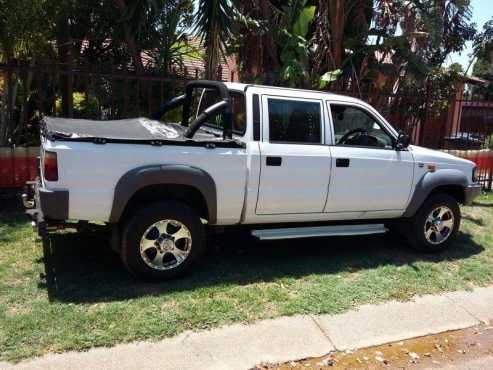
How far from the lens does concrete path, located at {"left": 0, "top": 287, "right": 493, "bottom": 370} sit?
333 cm

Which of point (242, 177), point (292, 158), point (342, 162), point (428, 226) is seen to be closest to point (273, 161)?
point (292, 158)

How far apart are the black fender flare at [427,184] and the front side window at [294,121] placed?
1430 mm

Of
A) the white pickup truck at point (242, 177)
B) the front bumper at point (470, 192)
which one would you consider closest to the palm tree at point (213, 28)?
the white pickup truck at point (242, 177)

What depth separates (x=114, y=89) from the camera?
7.52m

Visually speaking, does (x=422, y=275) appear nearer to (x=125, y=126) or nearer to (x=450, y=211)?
(x=450, y=211)

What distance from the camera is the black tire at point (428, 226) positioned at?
229 inches

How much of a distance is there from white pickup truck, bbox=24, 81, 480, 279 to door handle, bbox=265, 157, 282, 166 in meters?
0.01

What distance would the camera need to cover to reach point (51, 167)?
154 inches

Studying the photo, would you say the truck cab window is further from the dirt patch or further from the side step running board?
the dirt patch

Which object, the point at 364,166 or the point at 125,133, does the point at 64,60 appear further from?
the point at 364,166

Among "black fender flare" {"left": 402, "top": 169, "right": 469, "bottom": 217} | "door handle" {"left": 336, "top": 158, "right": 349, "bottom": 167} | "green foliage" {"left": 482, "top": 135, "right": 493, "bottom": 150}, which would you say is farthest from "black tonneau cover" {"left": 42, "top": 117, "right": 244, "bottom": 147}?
"green foliage" {"left": 482, "top": 135, "right": 493, "bottom": 150}

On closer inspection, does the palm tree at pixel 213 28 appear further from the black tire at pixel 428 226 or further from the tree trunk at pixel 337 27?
the black tire at pixel 428 226

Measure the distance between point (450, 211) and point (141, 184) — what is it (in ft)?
12.7

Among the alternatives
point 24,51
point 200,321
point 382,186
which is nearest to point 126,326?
point 200,321
